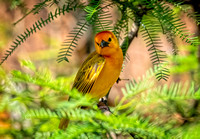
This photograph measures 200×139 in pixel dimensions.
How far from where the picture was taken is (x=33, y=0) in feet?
14.0

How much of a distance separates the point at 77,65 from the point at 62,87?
3564mm

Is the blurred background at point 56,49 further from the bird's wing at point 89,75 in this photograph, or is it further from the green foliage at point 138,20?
the green foliage at point 138,20

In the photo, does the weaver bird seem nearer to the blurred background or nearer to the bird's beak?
the bird's beak

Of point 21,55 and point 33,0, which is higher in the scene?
point 33,0

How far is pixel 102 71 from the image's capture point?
159 centimetres

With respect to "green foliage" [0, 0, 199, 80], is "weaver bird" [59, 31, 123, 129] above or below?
below

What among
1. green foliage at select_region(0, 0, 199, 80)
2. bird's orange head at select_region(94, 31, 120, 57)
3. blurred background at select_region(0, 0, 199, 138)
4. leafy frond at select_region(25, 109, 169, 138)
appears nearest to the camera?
leafy frond at select_region(25, 109, 169, 138)

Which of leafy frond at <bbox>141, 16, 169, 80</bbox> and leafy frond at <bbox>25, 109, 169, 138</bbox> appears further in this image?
leafy frond at <bbox>141, 16, 169, 80</bbox>

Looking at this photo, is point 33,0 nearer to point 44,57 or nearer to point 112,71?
point 44,57

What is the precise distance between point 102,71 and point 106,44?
0.17 metres

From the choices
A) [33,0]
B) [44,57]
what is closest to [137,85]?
[44,57]

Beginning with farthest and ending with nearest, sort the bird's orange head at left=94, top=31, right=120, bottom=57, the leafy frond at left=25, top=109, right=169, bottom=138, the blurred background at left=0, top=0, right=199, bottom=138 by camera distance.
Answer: the blurred background at left=0, top=0, right=199, bottom=138 < the bird's orange head at left=94, top=31, right=120, bottom=57 < the leafy frond at left=25, top=109, right=169, bottom=138

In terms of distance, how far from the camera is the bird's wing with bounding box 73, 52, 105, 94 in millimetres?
1571

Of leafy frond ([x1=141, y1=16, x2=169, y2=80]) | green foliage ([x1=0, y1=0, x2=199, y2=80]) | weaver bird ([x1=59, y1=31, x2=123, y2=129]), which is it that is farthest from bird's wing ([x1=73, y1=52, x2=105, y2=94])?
leafy frond ([x1=141, y1=16, x2=169, y2=80])
